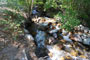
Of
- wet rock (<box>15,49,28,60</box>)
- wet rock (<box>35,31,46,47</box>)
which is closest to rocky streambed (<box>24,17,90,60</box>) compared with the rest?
wet rock (<box>35,31,46,47</box>)

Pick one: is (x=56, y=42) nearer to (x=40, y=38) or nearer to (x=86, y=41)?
(x=40, y=38)

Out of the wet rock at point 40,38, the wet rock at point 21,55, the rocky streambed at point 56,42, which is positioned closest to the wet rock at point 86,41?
the rocky streambed at point 56,42

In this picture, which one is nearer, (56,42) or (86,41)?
(56,42)

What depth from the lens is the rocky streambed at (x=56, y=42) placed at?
13.1 feet

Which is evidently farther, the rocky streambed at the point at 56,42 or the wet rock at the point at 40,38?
the wet rock at the point at 40,38

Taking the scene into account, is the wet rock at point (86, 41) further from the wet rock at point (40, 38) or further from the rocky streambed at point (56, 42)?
the wet rock at point (40, 38)

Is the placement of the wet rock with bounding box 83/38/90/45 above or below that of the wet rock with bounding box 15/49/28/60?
below

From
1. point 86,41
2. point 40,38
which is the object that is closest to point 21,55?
point 40,38

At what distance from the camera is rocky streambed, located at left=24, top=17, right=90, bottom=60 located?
4.01 metres

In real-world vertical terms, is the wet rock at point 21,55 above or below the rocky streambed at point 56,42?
above

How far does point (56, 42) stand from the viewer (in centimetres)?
497

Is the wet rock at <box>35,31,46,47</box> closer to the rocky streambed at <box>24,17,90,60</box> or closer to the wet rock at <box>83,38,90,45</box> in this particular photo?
the rocky streambed at <box>24,17,90,60</box>

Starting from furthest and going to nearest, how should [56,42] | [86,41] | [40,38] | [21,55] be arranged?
[40,38] → [86,41] → [56,42] → [21,55]

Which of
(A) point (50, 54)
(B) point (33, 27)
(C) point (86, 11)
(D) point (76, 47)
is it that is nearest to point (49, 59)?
(A) point (50, 54)
